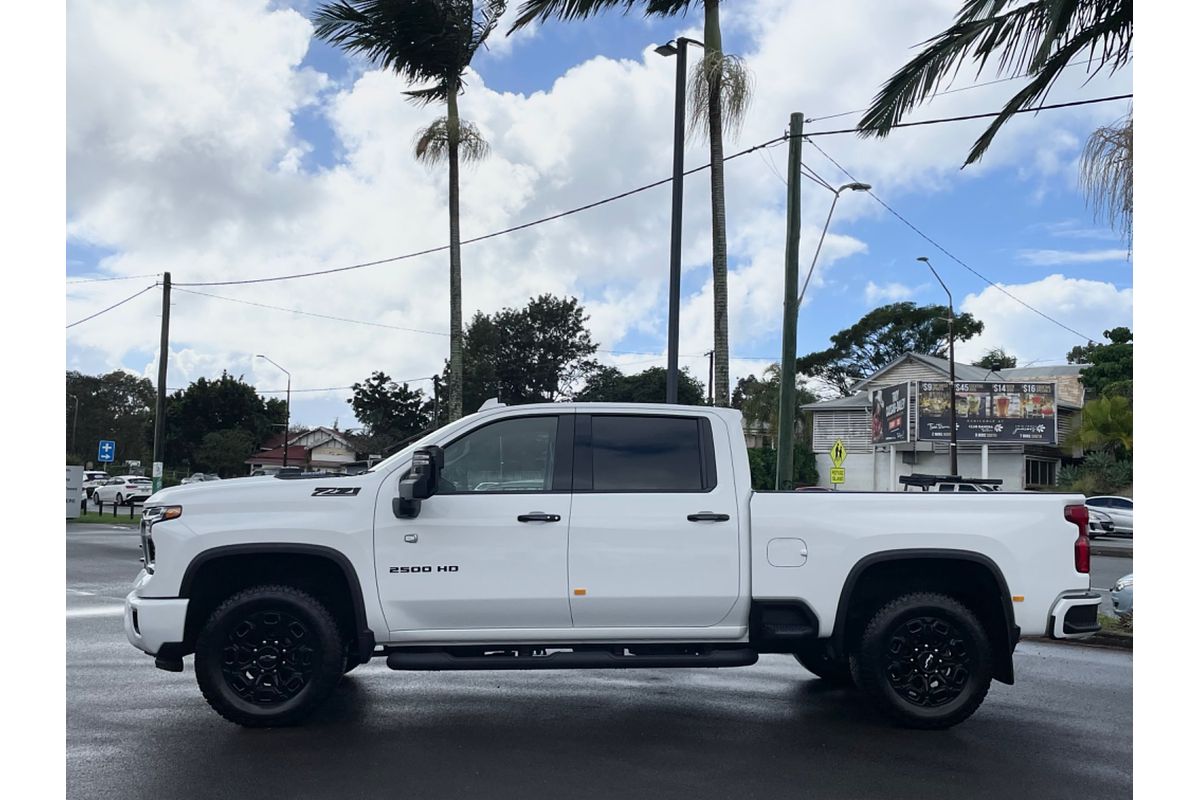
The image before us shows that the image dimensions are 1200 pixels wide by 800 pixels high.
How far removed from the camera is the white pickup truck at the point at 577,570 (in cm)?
665

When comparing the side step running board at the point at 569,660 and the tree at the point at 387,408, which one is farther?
the tree at the point at 387,408

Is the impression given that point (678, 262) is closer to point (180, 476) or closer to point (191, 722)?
point (191, 722)

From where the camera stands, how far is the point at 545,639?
6746mm

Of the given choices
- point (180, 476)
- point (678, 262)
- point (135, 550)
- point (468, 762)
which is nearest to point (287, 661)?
point (468, 762)

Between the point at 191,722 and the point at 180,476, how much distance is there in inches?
2895

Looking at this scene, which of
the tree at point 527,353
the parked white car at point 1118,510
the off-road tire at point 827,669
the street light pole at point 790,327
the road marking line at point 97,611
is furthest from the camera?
the tree at point 527,353

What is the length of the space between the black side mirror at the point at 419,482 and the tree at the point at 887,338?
6791cm

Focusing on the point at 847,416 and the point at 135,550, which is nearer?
the point at 135,550

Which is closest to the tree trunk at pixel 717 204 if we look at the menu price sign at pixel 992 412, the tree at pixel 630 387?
the menu price sign at pixel 992 412

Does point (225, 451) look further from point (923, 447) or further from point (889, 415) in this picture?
point (923, 447)

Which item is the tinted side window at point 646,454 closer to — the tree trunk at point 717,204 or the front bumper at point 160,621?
the front bumper at point 160,621

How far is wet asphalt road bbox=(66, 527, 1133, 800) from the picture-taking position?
5.60 metres

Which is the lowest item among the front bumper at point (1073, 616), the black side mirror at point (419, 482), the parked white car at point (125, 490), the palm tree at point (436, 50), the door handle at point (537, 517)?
the parked white car at point (125, 490)

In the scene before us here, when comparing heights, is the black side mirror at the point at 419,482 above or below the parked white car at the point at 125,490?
above
